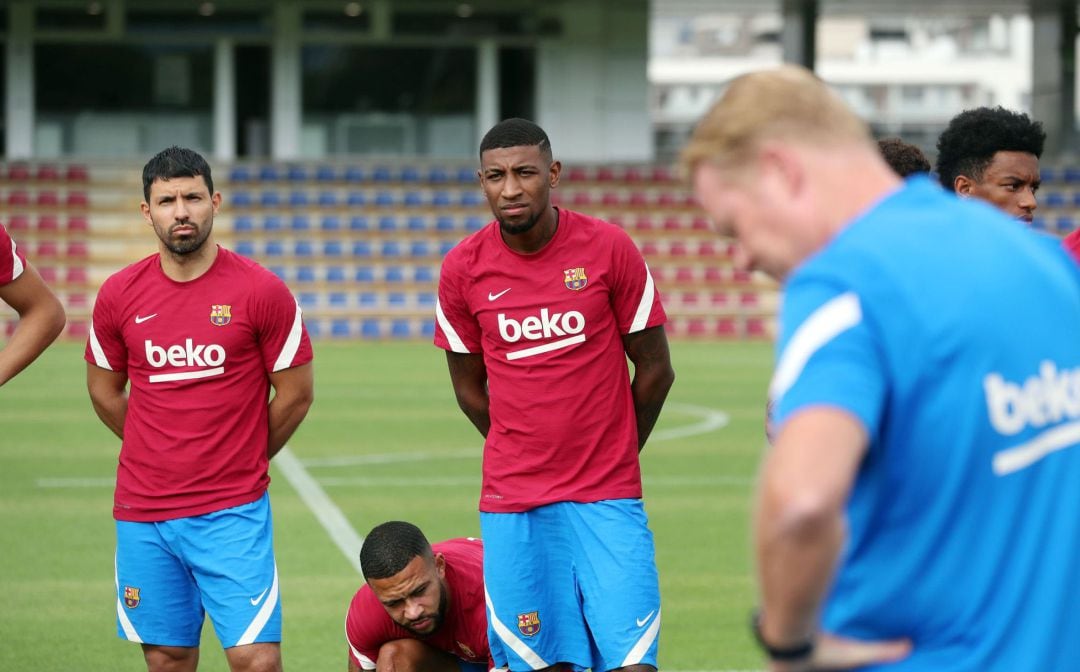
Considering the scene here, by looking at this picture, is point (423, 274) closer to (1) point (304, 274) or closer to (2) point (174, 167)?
(1) point (304, 274)

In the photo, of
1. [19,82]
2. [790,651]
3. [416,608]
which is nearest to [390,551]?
[416,608]

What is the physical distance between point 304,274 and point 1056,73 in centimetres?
1719

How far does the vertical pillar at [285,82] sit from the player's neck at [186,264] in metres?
25.9

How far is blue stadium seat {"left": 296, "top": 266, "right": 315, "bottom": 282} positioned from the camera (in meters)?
26.6

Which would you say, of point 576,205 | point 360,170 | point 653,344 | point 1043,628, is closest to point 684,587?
point 653,344

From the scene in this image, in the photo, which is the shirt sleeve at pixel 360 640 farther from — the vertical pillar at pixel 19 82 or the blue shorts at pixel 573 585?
the vertical pillar at pixel 19 82

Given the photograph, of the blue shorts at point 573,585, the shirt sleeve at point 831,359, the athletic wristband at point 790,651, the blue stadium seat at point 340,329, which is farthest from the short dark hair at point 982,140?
the blue stadium seat at point 340,329

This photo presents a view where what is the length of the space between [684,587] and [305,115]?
77.6 feet

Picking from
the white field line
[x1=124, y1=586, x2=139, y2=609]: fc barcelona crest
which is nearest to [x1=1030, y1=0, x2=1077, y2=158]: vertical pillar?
the white field line

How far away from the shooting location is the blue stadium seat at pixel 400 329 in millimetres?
25625

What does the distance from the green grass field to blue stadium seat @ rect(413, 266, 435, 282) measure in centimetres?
763

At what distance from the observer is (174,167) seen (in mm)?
4977

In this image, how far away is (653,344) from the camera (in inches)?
204

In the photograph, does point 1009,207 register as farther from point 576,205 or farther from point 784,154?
point 576,205
